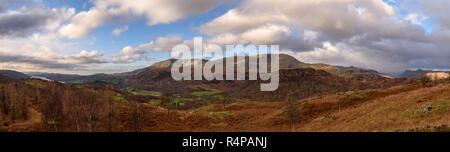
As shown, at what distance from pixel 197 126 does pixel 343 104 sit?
151 feet

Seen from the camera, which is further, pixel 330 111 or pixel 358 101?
pixel 358 101

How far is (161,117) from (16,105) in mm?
55098
